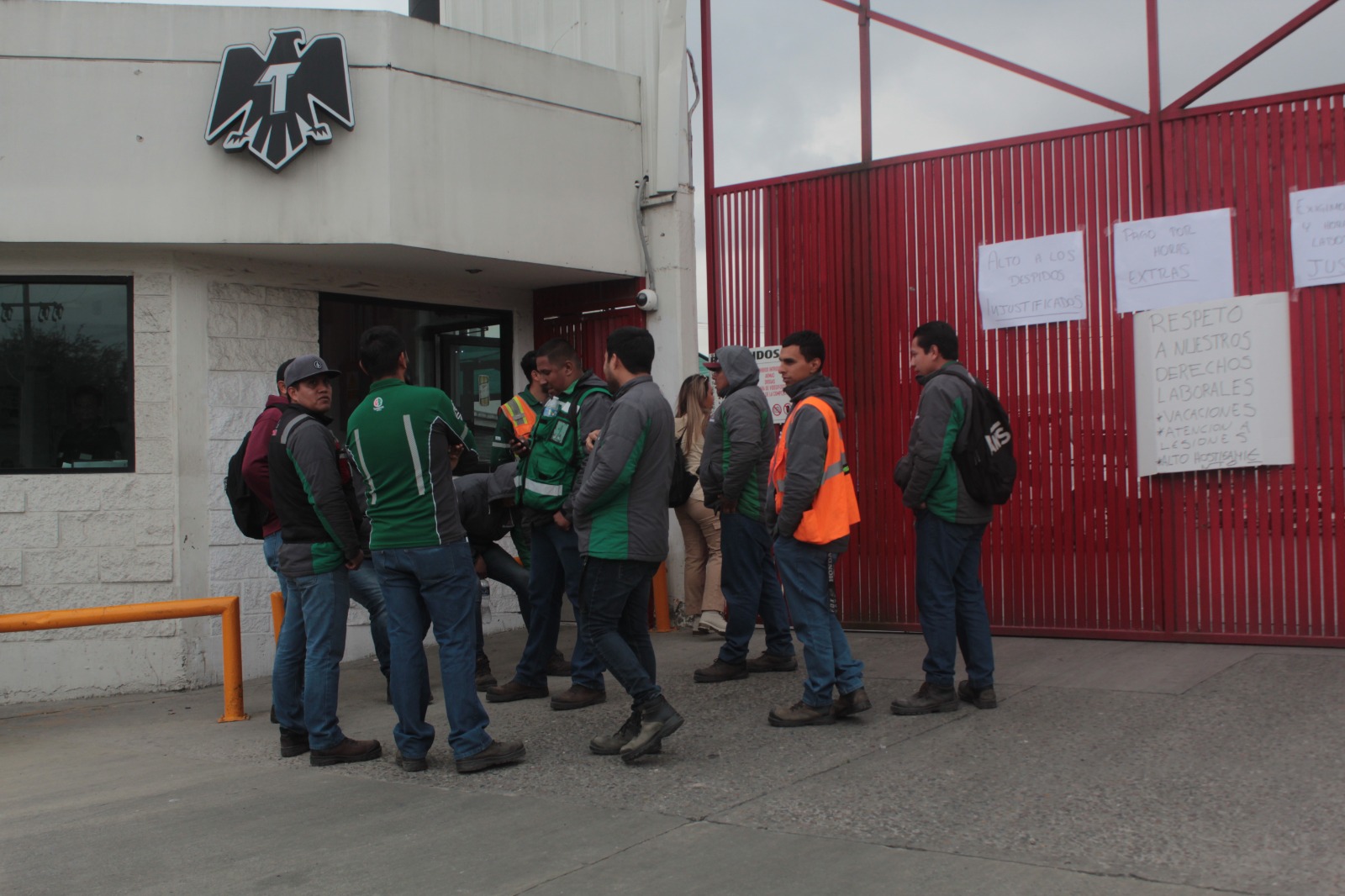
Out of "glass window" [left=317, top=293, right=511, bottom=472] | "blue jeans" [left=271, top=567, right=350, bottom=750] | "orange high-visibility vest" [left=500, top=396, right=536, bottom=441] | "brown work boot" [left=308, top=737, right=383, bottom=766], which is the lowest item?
"brown work boot" [left=308, top=737, right=383, bottom=766]

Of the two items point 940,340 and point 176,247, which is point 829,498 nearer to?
point 940,340

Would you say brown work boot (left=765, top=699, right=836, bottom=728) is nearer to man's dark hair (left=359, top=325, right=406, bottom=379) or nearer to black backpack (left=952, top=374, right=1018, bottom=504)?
black backpack (left=952, top=374, right=1018, bottom=504)

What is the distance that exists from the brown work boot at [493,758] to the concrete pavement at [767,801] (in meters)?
0.05

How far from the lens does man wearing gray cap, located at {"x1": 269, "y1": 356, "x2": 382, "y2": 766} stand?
18.8 feet

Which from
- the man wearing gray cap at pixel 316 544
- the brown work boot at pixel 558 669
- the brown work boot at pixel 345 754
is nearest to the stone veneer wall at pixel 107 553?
the brown work boot at pixel 558 669

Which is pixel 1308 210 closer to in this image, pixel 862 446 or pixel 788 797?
pixel 862 446

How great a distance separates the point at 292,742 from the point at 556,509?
1.77 meters

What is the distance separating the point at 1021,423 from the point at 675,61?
154 inches

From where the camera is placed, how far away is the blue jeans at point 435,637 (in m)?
5.46

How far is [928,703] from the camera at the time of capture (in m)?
6.05

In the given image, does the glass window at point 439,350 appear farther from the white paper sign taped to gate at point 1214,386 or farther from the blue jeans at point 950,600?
the white paper sign taped to gate at point 1214,386

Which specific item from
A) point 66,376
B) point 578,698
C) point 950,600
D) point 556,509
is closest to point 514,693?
point 578,698

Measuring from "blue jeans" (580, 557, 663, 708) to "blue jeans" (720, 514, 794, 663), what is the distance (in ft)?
4.49

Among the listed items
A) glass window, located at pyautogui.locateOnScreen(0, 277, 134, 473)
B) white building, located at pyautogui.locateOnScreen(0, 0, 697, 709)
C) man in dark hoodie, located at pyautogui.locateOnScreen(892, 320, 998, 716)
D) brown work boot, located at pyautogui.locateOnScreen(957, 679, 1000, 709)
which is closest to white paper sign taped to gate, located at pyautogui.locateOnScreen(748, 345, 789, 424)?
white building, located at pyautogui.locateOnScreen(0, 0, 697, 709)
